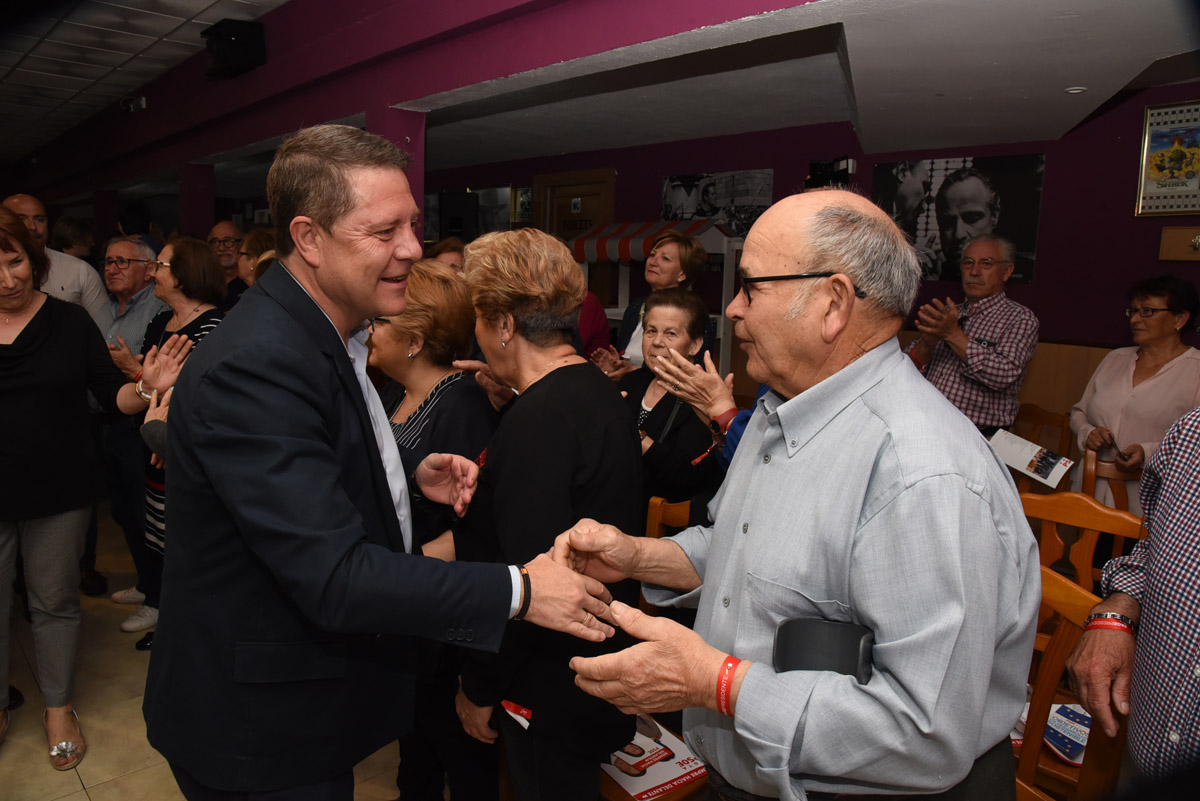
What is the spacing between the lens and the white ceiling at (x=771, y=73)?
2.56 metres

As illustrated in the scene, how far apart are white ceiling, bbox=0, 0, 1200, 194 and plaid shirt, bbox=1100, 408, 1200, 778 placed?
1.64m

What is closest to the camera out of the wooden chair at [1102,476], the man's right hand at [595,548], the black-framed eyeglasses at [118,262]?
the man's right hand at [595,548]

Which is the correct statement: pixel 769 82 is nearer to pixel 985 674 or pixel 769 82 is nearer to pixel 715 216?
pixel 715 216

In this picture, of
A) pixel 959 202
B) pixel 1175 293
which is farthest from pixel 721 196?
pixel 1175 293

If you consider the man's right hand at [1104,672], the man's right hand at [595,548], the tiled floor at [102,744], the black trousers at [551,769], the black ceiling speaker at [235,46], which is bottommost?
the tiled floor at [102,744]

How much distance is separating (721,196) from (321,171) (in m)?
6.01

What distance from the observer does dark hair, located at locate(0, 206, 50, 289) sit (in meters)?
2.43

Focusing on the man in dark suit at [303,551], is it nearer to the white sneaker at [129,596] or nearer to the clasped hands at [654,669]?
the clasped hands at [654,669]

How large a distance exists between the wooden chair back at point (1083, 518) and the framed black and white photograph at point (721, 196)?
4861mm

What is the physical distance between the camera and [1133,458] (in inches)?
137

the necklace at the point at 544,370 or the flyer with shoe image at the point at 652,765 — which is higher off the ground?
the necklace at the point at 544,370

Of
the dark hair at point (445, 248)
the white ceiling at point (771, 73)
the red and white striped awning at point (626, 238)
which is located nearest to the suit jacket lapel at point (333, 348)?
the white ceiling at point (771, 73)

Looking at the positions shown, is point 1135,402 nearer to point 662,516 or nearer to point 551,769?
point 662,516

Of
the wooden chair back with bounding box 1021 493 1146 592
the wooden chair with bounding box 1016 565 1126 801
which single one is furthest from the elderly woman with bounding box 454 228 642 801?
the wooden chair back with bounding box 1021 493 1146 592
